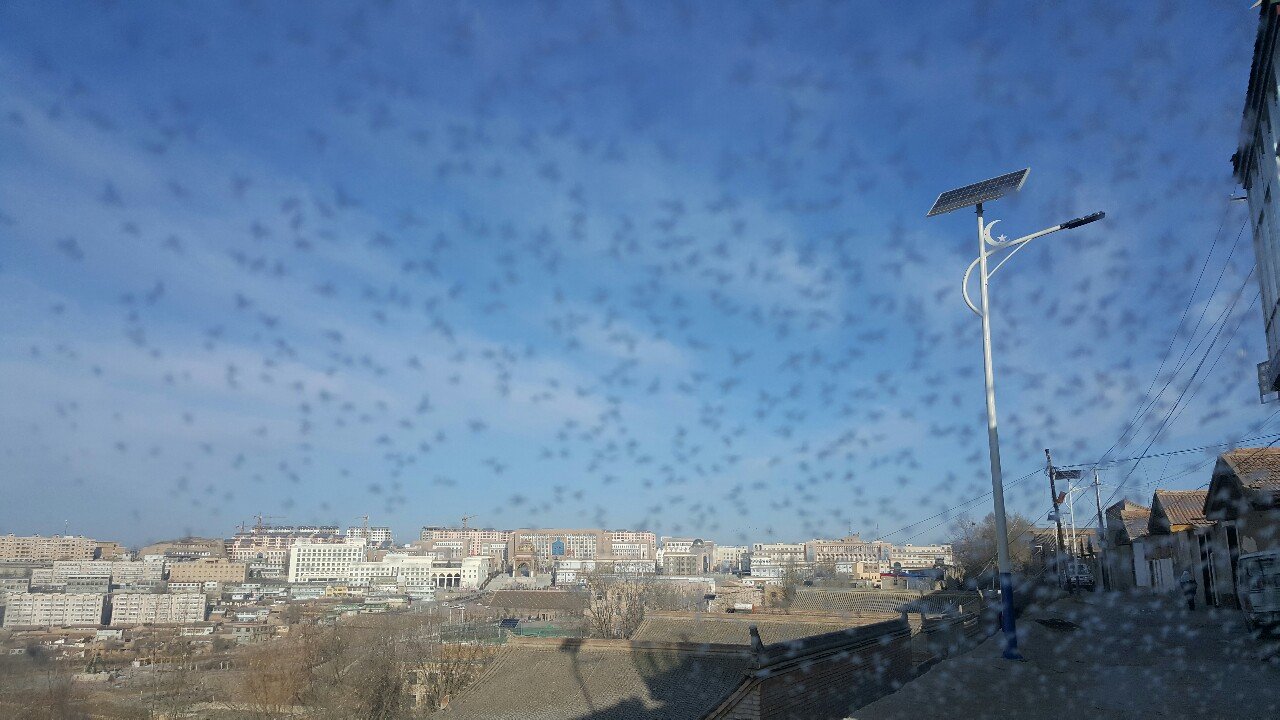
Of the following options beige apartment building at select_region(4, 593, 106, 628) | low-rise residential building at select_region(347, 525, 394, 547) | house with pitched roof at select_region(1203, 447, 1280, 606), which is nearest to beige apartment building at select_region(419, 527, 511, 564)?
low-rise residential building at select_region(347, 525, 394, 547)

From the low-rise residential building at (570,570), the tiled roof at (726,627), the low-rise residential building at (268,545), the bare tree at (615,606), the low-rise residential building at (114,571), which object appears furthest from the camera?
the low-rise residential building at (268,545)

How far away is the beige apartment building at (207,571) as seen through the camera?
81438 millimetres

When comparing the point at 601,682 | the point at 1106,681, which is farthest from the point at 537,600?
the point at 1106,681

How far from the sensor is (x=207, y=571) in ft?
289

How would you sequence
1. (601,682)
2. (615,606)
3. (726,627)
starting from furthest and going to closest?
(615,606) < (726,627) < (601,682)

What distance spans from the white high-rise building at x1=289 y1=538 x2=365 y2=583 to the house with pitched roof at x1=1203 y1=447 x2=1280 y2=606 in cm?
11328

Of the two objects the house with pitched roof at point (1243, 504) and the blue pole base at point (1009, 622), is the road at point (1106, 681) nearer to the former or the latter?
the blue pole base at point (1009, 622)

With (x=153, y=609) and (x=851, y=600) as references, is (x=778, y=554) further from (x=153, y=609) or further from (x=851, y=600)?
(x=153, y=609)

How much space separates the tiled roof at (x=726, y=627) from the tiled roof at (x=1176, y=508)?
11.7 metres

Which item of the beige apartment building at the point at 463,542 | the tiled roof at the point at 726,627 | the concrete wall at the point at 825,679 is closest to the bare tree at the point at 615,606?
the tiled roof at the point at 726,627

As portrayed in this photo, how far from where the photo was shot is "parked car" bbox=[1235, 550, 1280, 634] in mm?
12312

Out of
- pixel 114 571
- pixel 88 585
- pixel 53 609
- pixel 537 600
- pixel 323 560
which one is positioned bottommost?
pixel 537 600

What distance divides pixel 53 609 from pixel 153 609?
1849cm

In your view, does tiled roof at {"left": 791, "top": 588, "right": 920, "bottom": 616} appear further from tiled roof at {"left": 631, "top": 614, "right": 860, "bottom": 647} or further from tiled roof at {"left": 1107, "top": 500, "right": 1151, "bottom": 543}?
tiled roof at {"left": 1107, "top": 500, "right": 1151, "bottom": 543}
